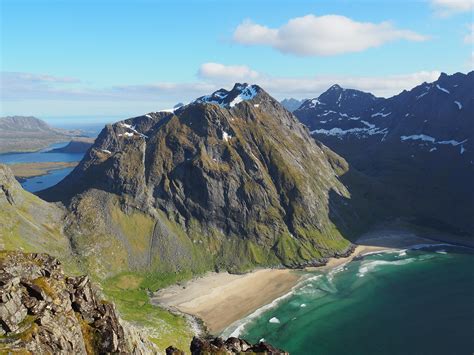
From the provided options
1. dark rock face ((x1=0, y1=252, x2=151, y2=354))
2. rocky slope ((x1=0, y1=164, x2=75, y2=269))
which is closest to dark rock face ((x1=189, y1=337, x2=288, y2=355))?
dark rock face ((x1=0, y1=252, x2=151, y2=354))

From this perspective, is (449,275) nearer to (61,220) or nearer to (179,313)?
(179,313)

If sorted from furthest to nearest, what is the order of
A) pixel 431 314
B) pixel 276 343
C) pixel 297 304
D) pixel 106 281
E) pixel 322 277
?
1. pixel 322 277
2. pixel 106 281
3. pixel 297 304
4. pixel 431 314
5. pixel 276 343

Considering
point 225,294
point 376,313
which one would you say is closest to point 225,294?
point 225,294

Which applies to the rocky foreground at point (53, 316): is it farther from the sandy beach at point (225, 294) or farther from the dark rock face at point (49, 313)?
the sandy beach at point (225, 294)

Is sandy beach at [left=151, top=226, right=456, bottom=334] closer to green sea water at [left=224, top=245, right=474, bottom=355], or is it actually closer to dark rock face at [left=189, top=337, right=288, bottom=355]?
green sea water at [left=224, top=245, right=474, bottom=355]

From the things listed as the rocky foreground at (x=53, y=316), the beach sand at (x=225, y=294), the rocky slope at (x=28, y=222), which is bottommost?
the beach sand at (x=225, y=294)

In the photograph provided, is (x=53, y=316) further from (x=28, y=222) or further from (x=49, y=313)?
(x=28, y=222)

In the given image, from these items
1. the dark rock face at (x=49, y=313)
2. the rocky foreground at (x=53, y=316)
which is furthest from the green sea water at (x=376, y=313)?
the dark rock face at (x=49, y=313)

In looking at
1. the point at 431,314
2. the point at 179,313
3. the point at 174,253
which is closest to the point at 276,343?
the point at 179,313
